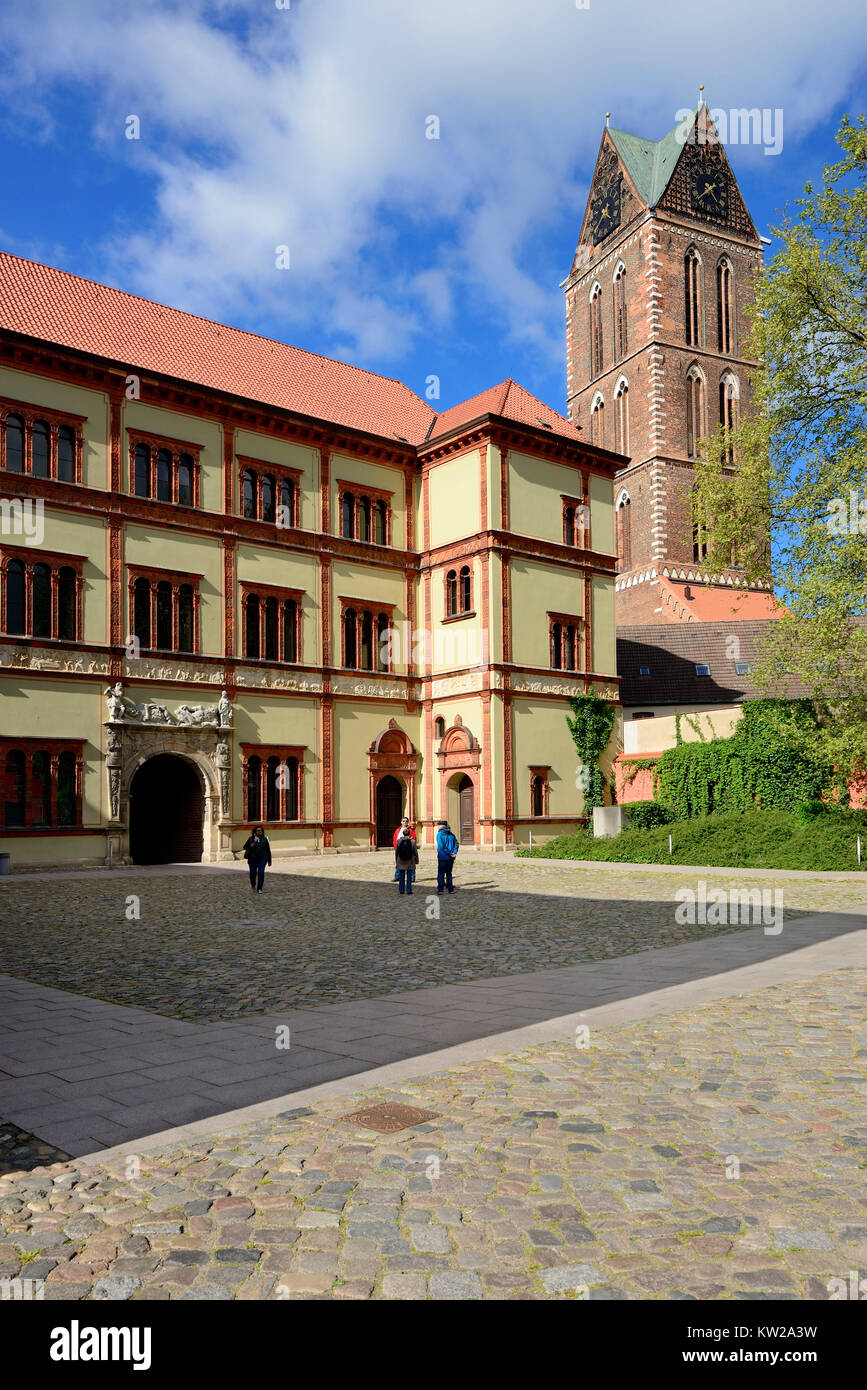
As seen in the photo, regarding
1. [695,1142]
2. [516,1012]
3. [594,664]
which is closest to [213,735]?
[594,664]

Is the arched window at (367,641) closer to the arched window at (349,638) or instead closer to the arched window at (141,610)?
the arched window at (349,638)

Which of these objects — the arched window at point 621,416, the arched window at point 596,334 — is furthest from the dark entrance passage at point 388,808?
the arched window at point 596,334

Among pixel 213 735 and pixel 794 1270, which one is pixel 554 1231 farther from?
pixel 213 735

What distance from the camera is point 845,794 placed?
103 feet

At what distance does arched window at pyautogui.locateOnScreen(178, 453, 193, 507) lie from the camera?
3247 centimetres

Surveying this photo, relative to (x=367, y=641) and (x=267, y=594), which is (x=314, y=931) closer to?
(x=267, y=594)

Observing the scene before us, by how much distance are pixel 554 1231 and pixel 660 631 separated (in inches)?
1911

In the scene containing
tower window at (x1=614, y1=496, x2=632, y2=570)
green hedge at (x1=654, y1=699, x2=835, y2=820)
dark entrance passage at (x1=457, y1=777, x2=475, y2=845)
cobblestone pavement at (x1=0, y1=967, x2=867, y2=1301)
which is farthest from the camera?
tower window at (x1=614, y1=496, x2=632, y2=570)

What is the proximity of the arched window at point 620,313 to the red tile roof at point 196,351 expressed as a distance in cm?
2865

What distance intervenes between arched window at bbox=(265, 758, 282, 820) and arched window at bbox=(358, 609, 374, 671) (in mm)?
5506

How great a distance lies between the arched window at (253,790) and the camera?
33.5 m

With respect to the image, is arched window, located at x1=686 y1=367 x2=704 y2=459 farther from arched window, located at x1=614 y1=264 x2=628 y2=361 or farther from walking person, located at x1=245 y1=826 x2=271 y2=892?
walking person, located at x1=245 y1=826 x2=271 y2=892

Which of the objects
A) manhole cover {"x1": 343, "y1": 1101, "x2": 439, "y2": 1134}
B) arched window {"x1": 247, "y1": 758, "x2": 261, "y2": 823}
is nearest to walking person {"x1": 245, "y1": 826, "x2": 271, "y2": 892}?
arched window {"x1": 247, "y1": 758, "x2": 261, "y2": 823}
